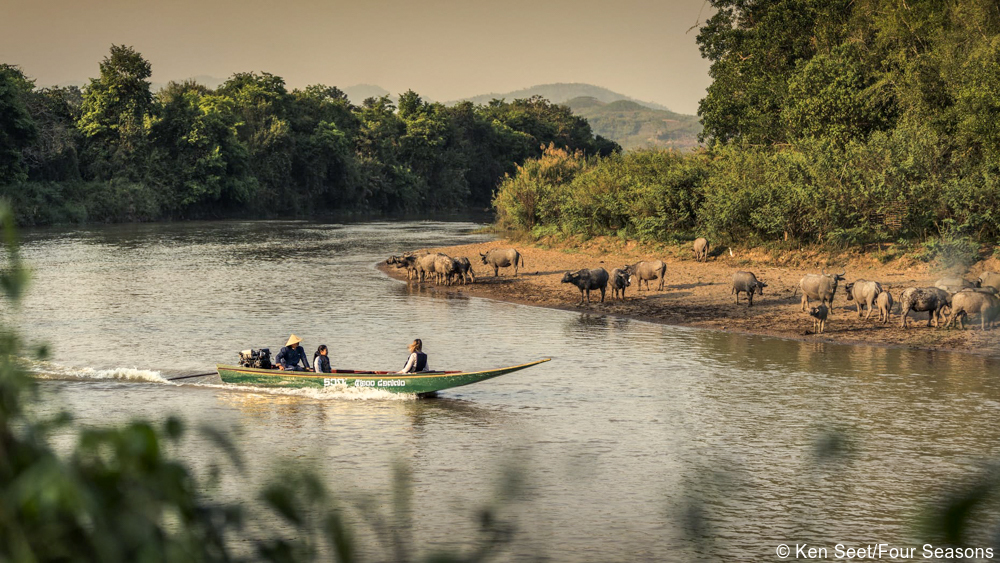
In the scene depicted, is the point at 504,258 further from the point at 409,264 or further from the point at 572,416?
the point at 572,416

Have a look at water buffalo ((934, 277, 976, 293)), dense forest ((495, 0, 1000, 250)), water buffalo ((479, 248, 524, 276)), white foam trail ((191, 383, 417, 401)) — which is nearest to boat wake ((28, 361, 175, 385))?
white foam trail ((191, 383, 417, 401))

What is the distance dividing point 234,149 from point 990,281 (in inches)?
2957

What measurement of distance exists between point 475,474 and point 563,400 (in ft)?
16.6

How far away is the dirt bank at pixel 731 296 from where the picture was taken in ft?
78.0

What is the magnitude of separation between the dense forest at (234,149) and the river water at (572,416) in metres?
48.2

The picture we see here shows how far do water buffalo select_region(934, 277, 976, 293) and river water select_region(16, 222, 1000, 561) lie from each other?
3.35 meters

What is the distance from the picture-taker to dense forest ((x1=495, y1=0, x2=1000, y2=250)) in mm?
32156

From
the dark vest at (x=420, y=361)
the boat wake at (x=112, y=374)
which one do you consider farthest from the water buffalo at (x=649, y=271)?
the boat wake at (x=112, y=374)

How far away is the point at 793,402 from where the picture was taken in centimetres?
1781

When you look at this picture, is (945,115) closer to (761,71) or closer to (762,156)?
(762,156)

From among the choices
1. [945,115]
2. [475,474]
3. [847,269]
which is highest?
[945,115]

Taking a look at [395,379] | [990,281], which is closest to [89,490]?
[395,379]

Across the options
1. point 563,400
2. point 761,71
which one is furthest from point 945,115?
point 563,400

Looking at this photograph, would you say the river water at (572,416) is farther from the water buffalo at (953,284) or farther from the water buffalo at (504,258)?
the water buffalo at (504,258)
